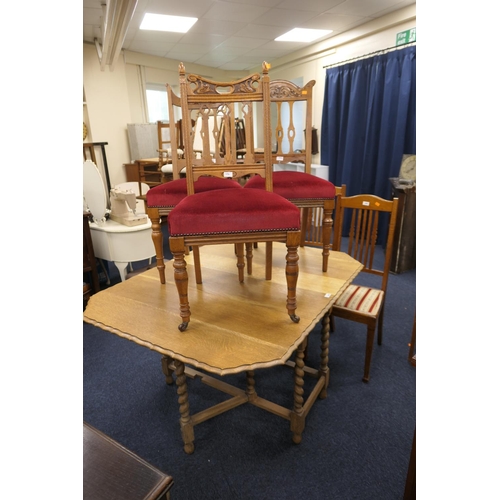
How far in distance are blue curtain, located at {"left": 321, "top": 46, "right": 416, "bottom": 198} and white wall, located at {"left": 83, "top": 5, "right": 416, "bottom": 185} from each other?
0.37 meters

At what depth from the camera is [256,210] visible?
47.9 inches

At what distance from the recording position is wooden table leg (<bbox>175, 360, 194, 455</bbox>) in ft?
4.37

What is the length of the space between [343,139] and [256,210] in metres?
3.90

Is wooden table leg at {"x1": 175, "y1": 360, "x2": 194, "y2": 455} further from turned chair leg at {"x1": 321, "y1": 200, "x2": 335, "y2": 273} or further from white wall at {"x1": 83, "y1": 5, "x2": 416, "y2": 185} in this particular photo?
white wall at {"x1": 83, "y1": 5, "x2": 416, "y2": 185}

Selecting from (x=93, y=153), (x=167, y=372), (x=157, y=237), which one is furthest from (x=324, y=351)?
(x=93, y=153)

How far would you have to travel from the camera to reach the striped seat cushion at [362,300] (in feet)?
6.05

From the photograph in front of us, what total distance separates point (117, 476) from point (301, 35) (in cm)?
537

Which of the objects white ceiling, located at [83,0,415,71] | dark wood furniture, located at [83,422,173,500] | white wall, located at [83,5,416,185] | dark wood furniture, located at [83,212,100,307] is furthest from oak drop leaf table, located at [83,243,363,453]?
white wall, located at [83,5,416,185]

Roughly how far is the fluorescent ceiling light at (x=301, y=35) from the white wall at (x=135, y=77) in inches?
8.1

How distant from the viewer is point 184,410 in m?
1.41

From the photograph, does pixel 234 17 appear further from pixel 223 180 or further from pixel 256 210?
pixel 256 210

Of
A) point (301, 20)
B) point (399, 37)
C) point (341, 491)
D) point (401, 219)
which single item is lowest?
point (341, 491)

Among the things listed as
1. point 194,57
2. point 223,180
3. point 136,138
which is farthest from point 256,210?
point 194,57

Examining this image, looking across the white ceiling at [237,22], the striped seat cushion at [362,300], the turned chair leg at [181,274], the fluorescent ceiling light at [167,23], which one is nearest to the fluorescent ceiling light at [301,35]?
the white ceiling at [237,22]
